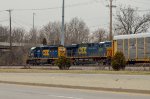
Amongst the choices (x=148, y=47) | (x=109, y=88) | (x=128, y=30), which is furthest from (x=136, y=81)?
(x=128, y=30)

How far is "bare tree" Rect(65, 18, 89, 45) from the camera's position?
130750 mm

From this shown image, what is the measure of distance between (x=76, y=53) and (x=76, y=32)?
7728 centimetres

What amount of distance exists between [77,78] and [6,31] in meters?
131

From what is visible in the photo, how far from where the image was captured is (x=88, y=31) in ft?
456

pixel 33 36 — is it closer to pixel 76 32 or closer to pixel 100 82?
pixel 76 32

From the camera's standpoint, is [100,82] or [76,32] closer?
[100,82]

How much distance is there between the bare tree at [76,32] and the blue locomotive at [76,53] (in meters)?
61.9

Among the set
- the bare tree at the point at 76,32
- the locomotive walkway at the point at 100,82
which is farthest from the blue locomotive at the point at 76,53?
the bare tree at the point at 76,32

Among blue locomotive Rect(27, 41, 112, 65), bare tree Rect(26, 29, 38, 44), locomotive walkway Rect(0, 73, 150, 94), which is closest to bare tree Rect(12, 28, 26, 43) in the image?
bare tree Rect(26, 29, 38, 44)

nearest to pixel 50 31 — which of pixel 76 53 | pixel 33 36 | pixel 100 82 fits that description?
pixel 33 36

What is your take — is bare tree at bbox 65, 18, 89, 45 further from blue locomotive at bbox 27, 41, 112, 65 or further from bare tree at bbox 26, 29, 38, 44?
blue locomotive at bbox 27, 41, 112, 65

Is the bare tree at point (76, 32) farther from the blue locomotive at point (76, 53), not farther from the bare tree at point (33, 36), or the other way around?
the blue locomotive at point (76, 53)

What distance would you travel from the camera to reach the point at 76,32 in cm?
13738

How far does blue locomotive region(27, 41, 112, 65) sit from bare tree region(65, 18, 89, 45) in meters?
61.9
